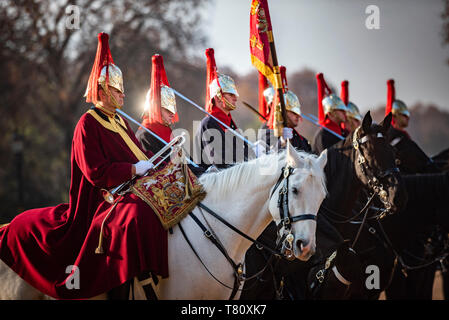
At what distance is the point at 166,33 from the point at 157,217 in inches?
599

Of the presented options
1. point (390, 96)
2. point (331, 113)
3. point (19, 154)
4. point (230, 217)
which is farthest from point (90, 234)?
point (19, 154)

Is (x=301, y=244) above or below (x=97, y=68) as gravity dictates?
below

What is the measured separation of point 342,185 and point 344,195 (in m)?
0.11

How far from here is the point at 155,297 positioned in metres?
3.71

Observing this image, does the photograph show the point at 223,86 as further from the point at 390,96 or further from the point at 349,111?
the point at 390,96

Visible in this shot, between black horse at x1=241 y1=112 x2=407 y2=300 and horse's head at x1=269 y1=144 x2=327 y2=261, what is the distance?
1.29 m

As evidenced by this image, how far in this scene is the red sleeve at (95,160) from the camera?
3789mm

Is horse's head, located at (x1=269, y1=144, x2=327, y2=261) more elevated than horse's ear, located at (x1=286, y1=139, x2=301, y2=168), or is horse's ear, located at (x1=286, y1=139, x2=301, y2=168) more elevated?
horse's ear, located at (x1=286, y1=139, x2=301, y2=168)

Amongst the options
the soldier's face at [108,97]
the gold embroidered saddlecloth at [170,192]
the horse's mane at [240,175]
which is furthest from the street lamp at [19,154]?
the horse's mane at [240,175]

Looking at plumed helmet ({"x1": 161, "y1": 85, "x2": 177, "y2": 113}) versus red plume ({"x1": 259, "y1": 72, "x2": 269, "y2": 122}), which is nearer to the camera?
plumed helmet ({"x1": 161, "y1": 85, "x2": 177, "y2": 113})

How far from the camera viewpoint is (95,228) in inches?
149

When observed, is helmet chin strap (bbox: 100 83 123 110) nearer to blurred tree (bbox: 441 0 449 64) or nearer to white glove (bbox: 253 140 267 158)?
white glove (bbox: 253 140 267 158)

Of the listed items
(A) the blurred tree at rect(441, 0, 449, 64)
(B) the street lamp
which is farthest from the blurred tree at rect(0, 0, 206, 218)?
(A) the blurred tree at rect(441, 0, 449, 64)

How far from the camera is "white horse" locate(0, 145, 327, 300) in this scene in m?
3.66
